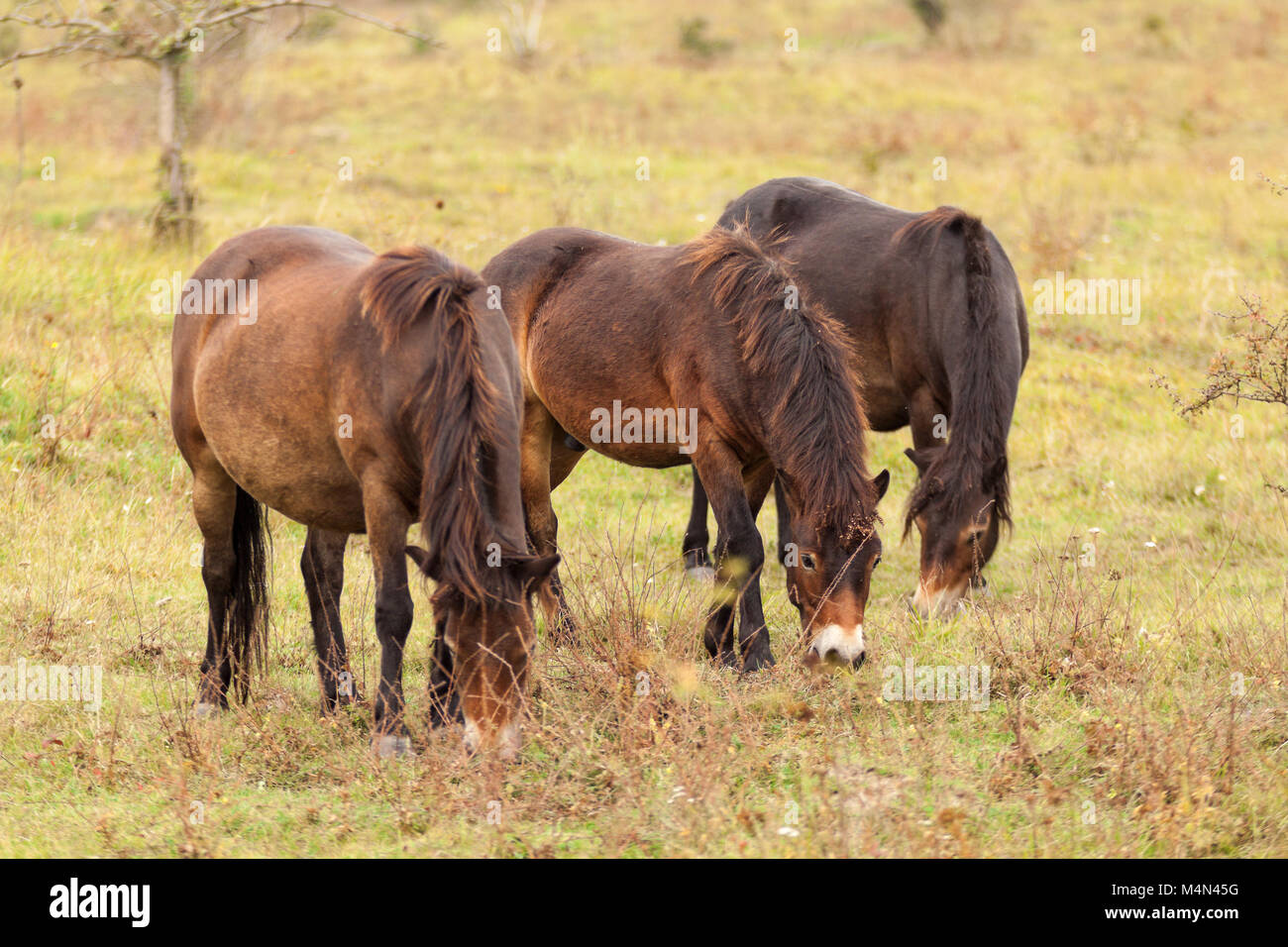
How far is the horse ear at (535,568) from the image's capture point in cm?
397

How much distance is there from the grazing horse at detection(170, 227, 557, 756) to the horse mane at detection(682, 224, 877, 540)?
3.94 feet

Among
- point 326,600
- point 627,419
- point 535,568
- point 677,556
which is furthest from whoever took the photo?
point 677,556

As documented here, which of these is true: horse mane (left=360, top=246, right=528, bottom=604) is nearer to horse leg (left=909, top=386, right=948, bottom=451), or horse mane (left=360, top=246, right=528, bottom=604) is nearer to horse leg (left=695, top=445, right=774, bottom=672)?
horse leg (left=695, top=445, right=774, bottom=672)

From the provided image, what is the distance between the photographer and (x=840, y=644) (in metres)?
4.86

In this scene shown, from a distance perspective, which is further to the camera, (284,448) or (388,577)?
(284,448)

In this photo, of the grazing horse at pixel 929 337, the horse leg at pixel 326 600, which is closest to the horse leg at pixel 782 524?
the grazing horse at pixel 929 337

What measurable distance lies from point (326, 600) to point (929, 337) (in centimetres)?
343

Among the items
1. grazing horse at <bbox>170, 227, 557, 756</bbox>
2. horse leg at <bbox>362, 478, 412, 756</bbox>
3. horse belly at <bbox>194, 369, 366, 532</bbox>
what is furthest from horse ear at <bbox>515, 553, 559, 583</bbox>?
horse belly at <bbox>194, 369, 366, 532</bbox>

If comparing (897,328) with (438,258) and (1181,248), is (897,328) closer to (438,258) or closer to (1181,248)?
(438,258)

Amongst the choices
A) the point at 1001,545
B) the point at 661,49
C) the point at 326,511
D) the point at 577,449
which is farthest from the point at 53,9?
the point at 661,49

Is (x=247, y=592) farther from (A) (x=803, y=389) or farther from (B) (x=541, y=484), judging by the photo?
(A) (x=803, y=389)

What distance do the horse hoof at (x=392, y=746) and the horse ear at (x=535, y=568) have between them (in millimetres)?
884

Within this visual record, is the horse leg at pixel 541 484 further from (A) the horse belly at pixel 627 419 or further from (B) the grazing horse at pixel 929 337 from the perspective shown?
(B) the grazing horse at pixel 929 337

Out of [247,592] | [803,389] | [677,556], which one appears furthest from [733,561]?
[677,556]
